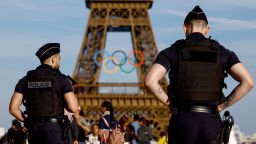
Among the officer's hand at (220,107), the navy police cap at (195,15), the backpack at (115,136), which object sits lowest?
the backpack at (115,136)

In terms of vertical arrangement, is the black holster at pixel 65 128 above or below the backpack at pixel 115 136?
above

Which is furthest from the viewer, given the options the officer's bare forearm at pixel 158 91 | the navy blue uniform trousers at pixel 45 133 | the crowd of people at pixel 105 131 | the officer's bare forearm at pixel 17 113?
the crowd of people at pixel 105 131

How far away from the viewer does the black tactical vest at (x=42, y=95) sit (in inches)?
334

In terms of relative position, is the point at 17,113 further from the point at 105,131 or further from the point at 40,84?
the point at 105,131

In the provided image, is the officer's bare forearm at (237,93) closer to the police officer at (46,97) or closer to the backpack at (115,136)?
the police officer at (46,97)

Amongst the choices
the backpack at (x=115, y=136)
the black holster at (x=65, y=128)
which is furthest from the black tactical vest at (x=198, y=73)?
the backpack at (x=115, y=136)

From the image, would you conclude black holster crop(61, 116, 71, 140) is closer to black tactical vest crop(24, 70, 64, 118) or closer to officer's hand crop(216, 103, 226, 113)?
black tactical vest crop(24, 70, 64, 118)

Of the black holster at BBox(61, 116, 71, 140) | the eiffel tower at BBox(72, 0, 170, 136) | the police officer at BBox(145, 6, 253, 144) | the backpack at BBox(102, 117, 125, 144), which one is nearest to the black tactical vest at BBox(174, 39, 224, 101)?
the police officer at BBox(145, 6, 253, 144)

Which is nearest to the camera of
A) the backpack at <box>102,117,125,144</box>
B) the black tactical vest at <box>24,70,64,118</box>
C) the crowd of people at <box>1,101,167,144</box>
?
the black tactical vest at <box>24,70,64,118</box>

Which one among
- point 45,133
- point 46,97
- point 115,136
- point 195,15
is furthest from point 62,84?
point 115,136

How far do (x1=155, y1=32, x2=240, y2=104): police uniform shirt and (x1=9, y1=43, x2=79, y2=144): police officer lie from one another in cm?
182

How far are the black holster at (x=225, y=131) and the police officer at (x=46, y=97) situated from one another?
79.5 inches

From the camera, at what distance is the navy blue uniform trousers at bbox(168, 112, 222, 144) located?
Answer: 664cm

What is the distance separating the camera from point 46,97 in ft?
27.9
